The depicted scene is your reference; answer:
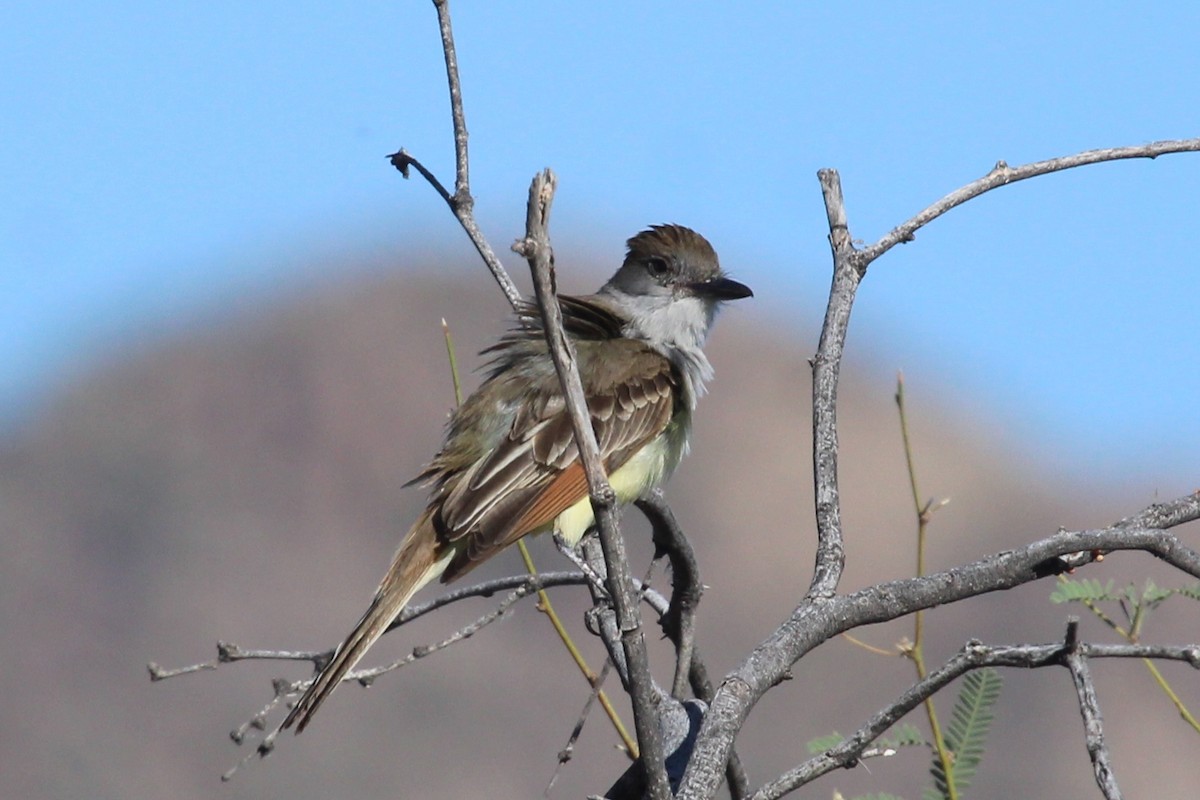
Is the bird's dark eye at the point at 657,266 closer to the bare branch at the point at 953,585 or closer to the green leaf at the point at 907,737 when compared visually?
the green leaf at the point at 907,737

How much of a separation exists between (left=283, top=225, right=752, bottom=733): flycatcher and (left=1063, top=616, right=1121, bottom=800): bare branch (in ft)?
9.04

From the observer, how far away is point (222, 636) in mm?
36031

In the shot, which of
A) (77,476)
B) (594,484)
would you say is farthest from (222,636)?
(594,484)

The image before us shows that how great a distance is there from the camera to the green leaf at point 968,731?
15.0 feet

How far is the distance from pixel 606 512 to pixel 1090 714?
1124 millimetres

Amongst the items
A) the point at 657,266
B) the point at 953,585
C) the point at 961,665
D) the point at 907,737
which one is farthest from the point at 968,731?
the point at 657,266

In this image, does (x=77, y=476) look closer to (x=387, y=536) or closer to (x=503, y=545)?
(x=387, y=536)

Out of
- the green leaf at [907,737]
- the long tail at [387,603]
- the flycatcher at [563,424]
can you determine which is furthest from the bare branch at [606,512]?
the flycatcher at [563,424]

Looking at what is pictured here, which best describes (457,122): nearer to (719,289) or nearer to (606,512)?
(606,512)

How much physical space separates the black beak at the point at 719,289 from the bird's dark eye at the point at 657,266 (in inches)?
7.2

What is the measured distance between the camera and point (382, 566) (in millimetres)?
40281

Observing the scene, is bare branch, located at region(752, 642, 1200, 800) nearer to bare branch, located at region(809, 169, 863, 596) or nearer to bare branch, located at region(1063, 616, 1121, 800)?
bare branch, located at region(1063, 616, 1121, 800)

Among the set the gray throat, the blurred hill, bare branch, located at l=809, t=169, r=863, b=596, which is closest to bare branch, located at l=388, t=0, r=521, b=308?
bare branch, located at l=809, t=169, r=863, b=596

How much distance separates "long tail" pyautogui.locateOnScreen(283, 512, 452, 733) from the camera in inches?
197
